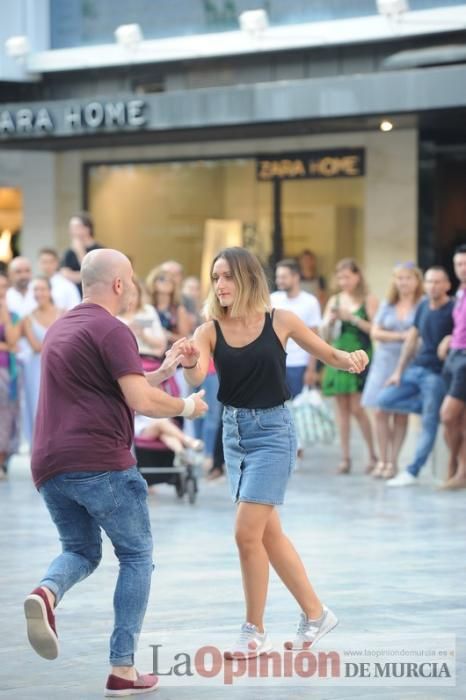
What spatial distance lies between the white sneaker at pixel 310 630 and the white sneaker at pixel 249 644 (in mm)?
175

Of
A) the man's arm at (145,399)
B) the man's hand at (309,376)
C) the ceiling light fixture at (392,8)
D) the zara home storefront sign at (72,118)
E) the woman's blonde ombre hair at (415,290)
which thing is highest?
the ceiling light fixture at (392,8)

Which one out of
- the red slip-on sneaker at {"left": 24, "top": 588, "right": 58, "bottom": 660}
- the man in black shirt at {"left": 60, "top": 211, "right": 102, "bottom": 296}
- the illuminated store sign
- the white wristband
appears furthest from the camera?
the illuminated store sign

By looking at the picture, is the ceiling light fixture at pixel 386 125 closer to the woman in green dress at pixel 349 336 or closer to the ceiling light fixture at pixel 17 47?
the woman in green dress at pixel 349 336

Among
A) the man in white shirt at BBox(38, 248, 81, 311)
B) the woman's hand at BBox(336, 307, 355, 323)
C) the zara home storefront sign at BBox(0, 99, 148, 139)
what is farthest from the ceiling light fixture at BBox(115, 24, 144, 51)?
the woman's hand at BBox(336, 307, 355, 323)

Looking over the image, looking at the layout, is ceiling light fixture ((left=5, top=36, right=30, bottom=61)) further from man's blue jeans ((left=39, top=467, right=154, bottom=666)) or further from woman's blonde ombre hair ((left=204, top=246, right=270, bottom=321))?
man's blue jeans ((left=39, top=467, right=154, bottom=666))

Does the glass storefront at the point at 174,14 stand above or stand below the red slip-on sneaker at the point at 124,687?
above

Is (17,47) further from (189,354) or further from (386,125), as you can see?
(189,354)

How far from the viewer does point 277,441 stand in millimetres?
7102

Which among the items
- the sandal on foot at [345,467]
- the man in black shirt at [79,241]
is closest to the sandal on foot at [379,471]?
the sandal on foot at [345,467]

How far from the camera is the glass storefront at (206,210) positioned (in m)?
22.2

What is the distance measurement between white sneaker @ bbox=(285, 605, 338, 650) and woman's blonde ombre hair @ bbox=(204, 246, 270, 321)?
1.50 m

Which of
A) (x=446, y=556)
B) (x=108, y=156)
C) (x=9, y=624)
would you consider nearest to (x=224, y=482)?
(x=446, y=556)

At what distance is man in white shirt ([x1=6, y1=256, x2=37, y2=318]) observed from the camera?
15.8 metres

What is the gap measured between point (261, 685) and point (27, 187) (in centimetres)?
1988
